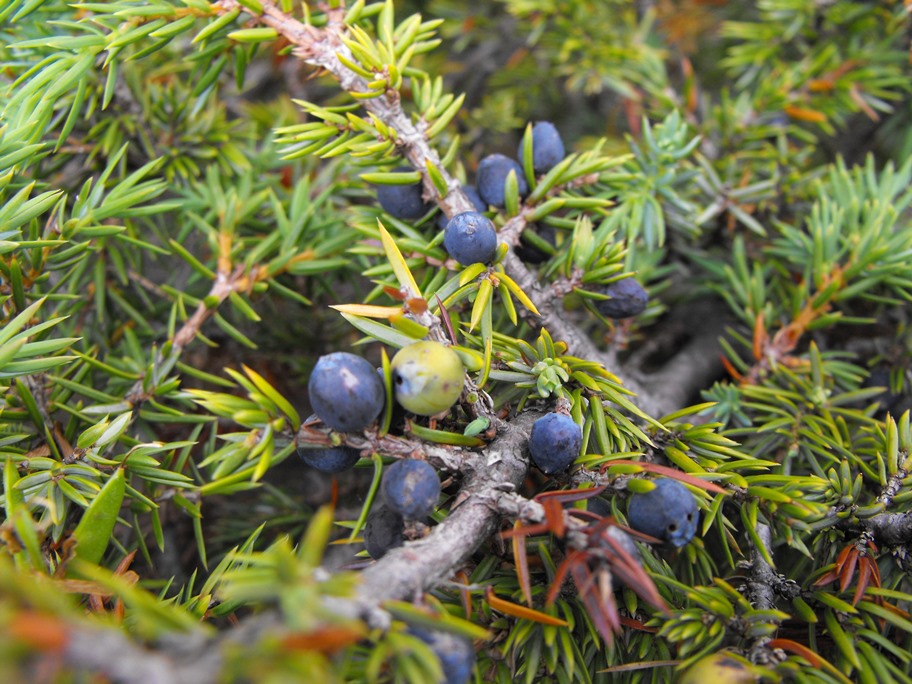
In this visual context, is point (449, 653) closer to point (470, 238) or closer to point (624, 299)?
point (470, 238)

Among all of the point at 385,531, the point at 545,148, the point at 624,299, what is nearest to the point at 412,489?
the point at 385,531

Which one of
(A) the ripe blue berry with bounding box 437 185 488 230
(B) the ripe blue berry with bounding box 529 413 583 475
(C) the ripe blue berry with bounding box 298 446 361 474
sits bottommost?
(B) the ripe blue berry with bounding box 529 413 583 475

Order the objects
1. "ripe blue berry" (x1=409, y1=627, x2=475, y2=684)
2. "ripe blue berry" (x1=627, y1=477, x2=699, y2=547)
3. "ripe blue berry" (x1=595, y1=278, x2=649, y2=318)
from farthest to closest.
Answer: "ripe blue berry" (x1=595, y1=278, x2=649, y2=318)
"ripe blue berry" (x1=627, y1=477, x2=699, y2=547)
"ripe blue berry" (x1=409, y1=627, x2=475, y2=684)

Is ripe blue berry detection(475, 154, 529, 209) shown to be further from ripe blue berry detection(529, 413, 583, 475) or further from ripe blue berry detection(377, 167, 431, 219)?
ripe blue berry detection(529, 413, 583, 475)

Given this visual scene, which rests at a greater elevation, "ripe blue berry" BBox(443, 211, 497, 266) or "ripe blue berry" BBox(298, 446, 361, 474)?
"ripe blue berry" BBox(443, 211, 497, 266)

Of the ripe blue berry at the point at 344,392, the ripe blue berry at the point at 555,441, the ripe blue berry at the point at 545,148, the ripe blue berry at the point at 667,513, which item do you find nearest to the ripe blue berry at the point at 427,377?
the ripe blue berry at the point at 344,392

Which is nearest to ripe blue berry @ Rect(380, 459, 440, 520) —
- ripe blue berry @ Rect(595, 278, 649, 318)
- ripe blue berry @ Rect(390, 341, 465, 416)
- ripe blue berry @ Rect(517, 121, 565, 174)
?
ripe blue berry @ Rect(390, 341, 465, 416)

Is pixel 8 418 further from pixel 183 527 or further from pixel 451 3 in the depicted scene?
pixel 451 3

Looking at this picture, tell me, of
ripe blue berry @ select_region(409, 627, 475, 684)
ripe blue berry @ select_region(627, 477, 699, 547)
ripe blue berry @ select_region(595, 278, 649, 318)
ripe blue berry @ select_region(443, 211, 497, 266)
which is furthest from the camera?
ripe blue berry @ select_region(595, 278, 649, 318)
